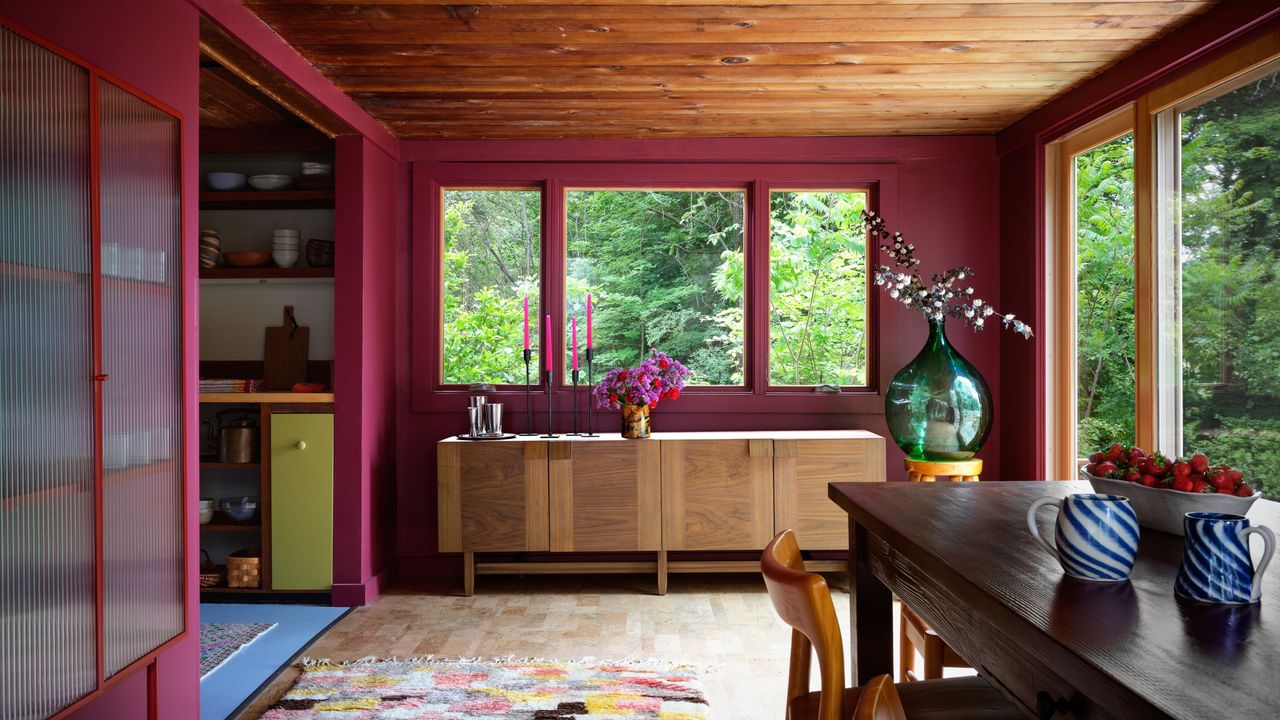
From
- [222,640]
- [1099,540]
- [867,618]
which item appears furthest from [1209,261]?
[222,640]

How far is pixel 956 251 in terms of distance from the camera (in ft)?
15.0

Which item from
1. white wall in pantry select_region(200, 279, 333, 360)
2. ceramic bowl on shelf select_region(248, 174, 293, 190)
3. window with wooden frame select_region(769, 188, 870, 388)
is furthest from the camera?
window with wooden frame select_region(769, 188, 870, 388)

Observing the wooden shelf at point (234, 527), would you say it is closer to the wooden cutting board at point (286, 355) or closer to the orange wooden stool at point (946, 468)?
the wooden cutting board at point (286, 355)

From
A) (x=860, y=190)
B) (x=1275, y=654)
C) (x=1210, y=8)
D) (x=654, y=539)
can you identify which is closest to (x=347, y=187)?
(x=654, y=539)

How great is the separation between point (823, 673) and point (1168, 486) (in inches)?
29.7

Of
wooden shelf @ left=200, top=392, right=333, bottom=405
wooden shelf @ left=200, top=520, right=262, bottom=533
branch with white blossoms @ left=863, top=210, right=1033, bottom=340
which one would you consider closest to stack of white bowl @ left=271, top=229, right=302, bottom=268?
wooden shelf @ left=200, top=392, right=333, bottom=405

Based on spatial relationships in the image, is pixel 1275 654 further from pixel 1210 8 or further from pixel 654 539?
pixel 654 539

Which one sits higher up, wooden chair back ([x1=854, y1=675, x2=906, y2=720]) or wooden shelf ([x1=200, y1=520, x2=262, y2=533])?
wooden chair back ([x1=854, y1=675, x2=906, y2=720])

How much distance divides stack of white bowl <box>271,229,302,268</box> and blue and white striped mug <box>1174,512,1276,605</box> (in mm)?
4183

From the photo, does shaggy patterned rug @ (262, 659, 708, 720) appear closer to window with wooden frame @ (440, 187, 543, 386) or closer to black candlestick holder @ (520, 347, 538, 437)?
black candlestick holder @ (520, 347, 538, 437)

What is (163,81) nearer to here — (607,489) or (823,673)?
(823,673)

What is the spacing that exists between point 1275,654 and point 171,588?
7.85 feet

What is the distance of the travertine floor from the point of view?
3064mm

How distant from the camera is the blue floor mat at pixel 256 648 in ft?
9.41
